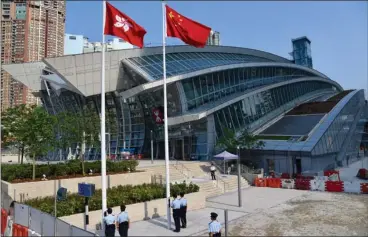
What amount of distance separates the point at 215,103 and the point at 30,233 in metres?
32.4

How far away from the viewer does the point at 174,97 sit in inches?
1593

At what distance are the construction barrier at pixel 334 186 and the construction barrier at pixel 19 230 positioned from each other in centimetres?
2104

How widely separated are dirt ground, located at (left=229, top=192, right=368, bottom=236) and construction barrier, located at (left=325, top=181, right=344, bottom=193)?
238 centimetres

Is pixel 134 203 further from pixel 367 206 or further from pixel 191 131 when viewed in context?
pixel 191 131

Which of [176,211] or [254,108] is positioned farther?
[254,108]

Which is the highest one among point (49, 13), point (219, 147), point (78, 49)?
point (49, 13)

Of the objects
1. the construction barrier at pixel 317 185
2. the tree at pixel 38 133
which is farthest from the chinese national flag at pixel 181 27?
the construction barrier at pixel 317 185

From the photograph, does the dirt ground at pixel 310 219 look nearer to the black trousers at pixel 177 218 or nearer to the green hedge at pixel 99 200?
the black trousers at pixel 177 218

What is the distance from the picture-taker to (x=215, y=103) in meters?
43.0

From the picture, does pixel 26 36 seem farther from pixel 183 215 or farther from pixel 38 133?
pixel 183 215

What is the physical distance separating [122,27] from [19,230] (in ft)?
30.7

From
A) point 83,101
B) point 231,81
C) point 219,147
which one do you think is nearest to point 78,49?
point 83,101

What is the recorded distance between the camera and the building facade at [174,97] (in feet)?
122

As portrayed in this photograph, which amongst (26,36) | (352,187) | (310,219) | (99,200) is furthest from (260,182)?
(26,36)
